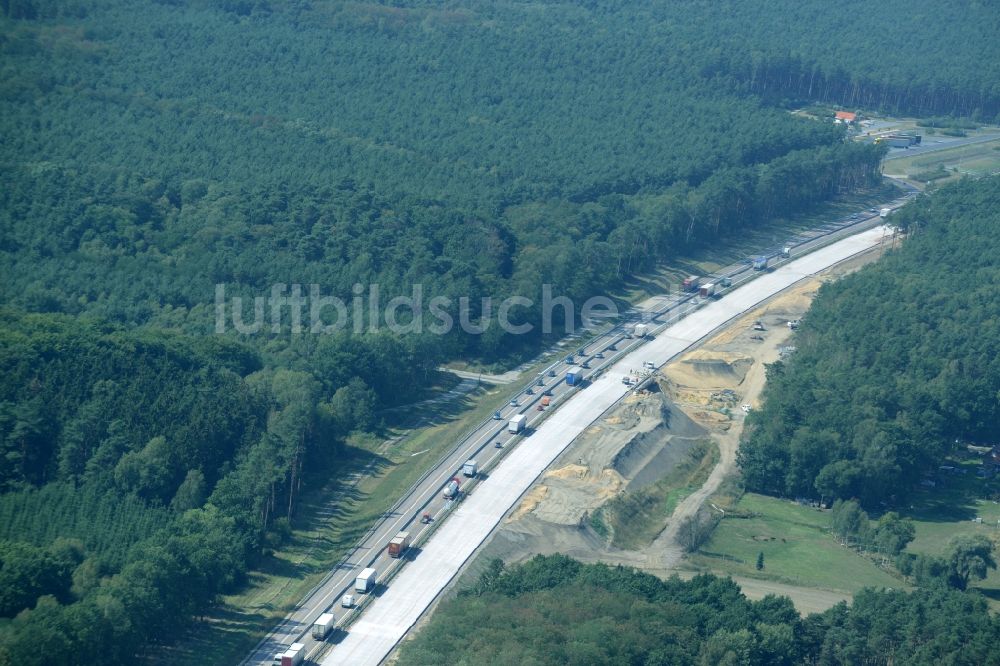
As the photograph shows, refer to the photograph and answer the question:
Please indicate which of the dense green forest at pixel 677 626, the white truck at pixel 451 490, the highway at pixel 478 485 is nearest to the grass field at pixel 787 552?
the dense green forest at pixel 677 626

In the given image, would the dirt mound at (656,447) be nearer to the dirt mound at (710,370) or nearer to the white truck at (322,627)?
the dirt mound at (710,370)

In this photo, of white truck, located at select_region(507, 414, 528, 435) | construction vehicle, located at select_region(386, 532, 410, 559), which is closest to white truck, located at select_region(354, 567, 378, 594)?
construction vehicle, located at select_region(386, 532, 410, 559)

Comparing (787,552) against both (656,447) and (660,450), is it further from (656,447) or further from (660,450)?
(656,447)

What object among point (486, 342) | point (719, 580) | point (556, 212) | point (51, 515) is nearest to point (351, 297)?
point (486, 342)

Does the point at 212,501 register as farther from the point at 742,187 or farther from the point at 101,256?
the point at 742,187

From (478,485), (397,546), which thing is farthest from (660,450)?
(397,546)

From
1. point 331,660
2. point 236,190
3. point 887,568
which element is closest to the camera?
point 331,660
